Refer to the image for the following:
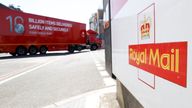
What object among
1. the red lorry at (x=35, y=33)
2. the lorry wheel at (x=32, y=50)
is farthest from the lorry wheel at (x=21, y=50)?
the lorry wheel at (x=32, y=50)

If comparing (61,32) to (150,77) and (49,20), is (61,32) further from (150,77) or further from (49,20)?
(150,77)

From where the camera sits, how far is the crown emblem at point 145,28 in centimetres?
169

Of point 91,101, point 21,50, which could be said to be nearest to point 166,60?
point 91,101

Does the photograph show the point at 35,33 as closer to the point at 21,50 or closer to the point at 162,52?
the point at 21,50

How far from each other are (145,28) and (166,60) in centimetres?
48

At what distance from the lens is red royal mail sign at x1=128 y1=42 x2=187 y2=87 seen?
115 cm

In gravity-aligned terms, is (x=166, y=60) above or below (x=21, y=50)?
above

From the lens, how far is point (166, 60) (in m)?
1.35

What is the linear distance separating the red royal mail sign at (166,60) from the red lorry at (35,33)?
21.4 metres

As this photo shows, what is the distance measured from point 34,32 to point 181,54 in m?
24.0

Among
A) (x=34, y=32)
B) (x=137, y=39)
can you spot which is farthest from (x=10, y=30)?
(x=137, y=39)

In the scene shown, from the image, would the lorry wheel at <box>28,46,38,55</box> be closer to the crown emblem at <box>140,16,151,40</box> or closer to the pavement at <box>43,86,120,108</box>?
the pavement at <box>43,86,120,108</box>

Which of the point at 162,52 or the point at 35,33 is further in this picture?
the point at 35,33

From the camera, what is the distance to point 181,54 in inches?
45.6
